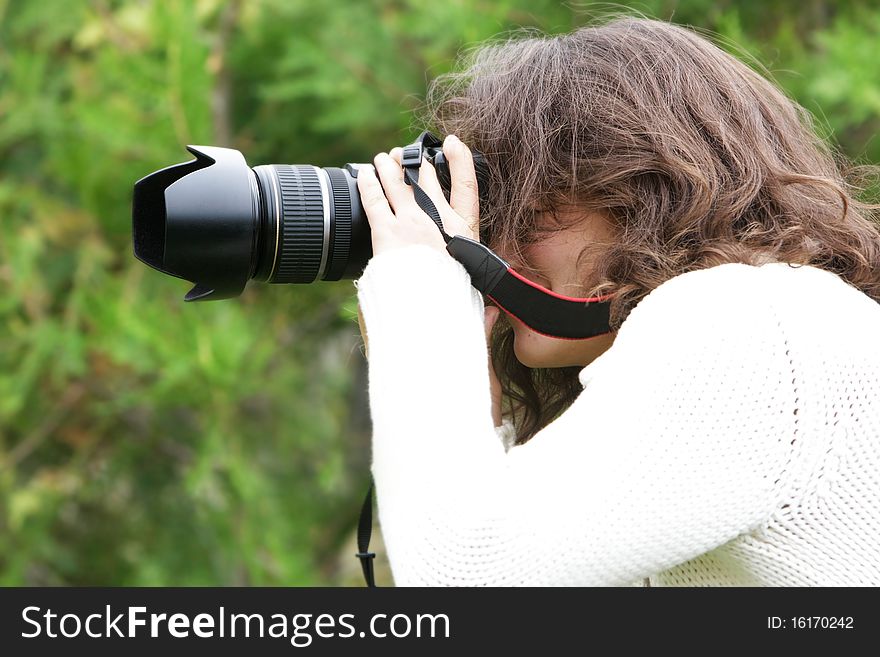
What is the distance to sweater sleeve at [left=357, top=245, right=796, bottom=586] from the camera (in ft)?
2.92

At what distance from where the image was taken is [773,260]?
42.0 inches

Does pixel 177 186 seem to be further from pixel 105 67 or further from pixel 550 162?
pixel 105 67

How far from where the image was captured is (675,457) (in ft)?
2.92

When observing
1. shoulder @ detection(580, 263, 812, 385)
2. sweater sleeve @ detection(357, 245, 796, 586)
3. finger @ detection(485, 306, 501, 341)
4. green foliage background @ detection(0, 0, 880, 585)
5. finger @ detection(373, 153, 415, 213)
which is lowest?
green foliage background @ detection(0, 0, 880, 585)

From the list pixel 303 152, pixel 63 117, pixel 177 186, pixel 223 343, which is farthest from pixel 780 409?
pixel 63 117

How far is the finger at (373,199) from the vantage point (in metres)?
1.11

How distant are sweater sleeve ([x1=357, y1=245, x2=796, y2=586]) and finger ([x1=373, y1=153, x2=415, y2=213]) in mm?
222

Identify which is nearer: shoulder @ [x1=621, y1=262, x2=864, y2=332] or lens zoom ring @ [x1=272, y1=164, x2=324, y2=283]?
shoulder @ [x1=621, y1=262, x2=864, y2=332]

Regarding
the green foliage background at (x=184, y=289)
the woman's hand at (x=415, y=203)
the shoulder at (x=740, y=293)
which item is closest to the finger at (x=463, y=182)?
the woman's hand at (x=415, y=203)

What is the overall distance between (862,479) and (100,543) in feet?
7.85

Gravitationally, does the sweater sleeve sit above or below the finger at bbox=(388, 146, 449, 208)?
below

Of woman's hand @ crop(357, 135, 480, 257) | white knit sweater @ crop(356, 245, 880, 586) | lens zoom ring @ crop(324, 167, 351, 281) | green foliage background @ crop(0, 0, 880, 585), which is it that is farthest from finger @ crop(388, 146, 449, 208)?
green foliage background @ crop(0, 0, 880, 585)

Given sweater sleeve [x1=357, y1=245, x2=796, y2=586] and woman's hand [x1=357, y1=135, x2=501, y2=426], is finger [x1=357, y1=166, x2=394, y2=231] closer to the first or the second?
woman's hand [x1=357, y1=135, x2=501, y2=426]
